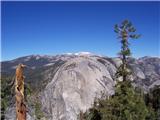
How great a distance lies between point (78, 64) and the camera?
85.3 m

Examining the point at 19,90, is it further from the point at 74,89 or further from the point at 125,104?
the point at 74,89

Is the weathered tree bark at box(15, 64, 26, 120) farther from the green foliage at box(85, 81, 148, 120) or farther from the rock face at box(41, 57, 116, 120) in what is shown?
the rock face at box(41, 57, 116, 120)

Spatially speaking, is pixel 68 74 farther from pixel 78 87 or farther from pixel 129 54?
pixel 129 54

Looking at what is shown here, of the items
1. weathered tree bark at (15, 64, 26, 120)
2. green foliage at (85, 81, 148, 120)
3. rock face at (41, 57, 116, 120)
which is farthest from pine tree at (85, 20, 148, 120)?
rock face at (41, 57, 116, 120)

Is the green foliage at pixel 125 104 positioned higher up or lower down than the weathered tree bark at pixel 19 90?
lower down

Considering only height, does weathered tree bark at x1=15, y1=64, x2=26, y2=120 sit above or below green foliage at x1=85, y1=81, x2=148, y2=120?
above

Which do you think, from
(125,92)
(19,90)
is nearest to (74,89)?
(125,92)

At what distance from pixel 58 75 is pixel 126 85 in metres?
49.7

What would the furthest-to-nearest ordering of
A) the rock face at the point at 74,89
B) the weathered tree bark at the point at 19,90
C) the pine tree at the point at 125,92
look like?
the rock face at the point at 74,89, the pine tree at the point at 125,92, the weathered tree bark at the point at 19,90

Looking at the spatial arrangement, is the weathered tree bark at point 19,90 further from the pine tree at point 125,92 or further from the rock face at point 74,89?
the rock face at point 74,89

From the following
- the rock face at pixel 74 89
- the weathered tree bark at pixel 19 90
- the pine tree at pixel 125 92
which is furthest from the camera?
the rock face at pixel 74 89

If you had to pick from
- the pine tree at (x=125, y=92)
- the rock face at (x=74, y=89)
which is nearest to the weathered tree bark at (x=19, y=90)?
the pine tree at (x=125, y=92)

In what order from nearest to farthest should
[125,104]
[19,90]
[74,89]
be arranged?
[19,90]
[125,104]
[74,89]

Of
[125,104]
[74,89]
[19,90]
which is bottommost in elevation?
[74,89]
